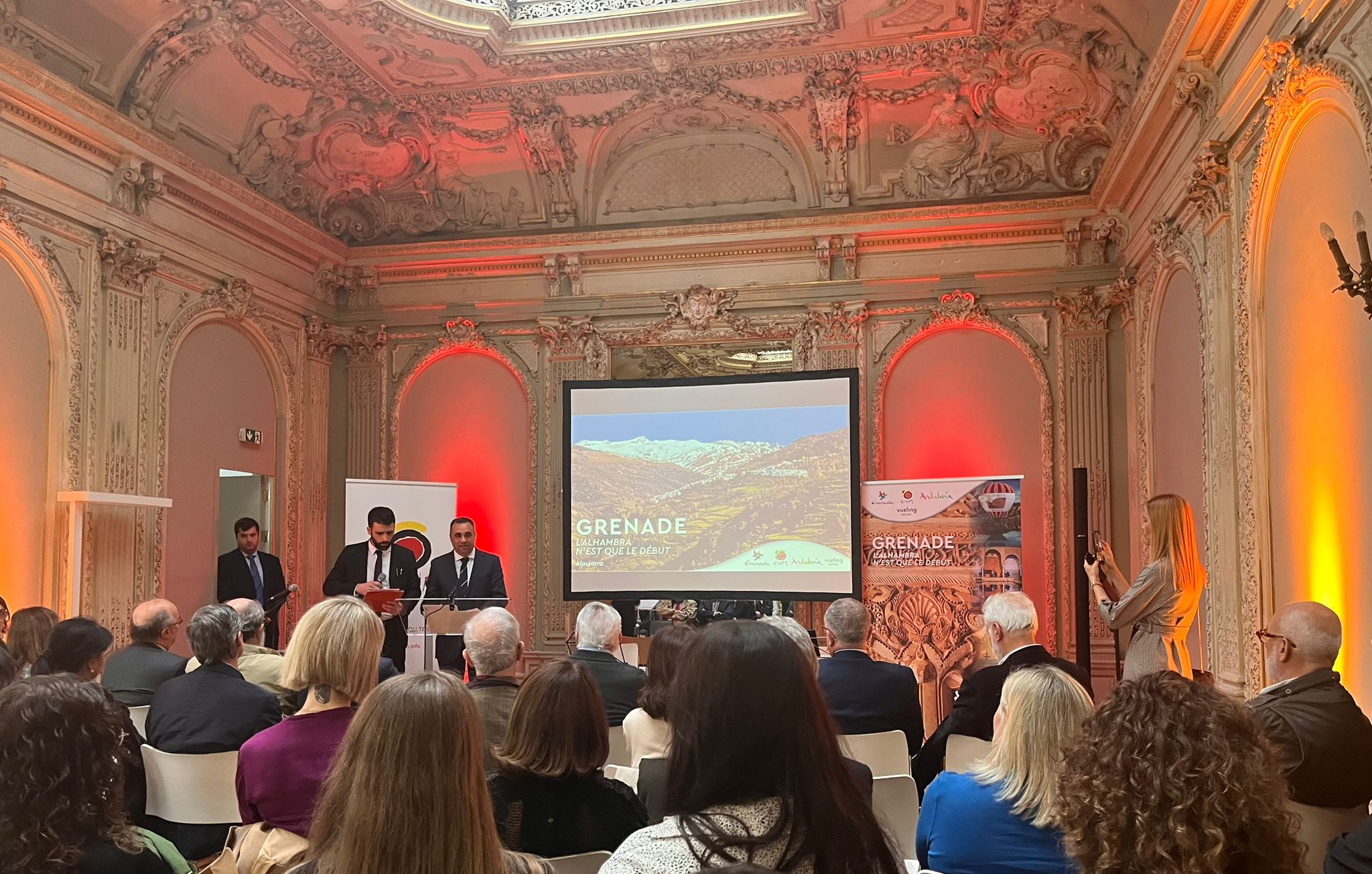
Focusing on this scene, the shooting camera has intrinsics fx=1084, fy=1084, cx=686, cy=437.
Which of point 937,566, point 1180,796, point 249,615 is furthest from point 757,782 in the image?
point 937,566

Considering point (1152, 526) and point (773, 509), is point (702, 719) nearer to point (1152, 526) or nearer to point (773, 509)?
point (1152, 526)

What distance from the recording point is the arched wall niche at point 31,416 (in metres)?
6.55

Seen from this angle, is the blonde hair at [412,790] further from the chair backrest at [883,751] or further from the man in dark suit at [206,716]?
the chair backrest at [883,751]

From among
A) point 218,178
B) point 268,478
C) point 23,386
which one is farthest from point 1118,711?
point 268,478

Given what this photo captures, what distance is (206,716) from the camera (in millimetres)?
3613

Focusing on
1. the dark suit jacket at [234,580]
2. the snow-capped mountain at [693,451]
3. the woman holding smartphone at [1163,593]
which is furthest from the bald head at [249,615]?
the snow-capped mountain at [693,451]

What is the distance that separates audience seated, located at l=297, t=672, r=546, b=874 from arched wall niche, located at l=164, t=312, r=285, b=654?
6570 mm

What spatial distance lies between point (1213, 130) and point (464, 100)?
5831mm

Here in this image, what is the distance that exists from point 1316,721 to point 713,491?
6.38m

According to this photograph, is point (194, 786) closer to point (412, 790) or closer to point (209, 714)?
point (209, 714)

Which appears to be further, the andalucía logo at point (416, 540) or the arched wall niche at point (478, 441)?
the arched wall niche at point (478, 441)

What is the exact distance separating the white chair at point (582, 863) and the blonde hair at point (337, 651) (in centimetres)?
78

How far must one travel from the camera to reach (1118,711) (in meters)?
1.82

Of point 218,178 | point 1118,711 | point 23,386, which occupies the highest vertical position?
point 218,178
